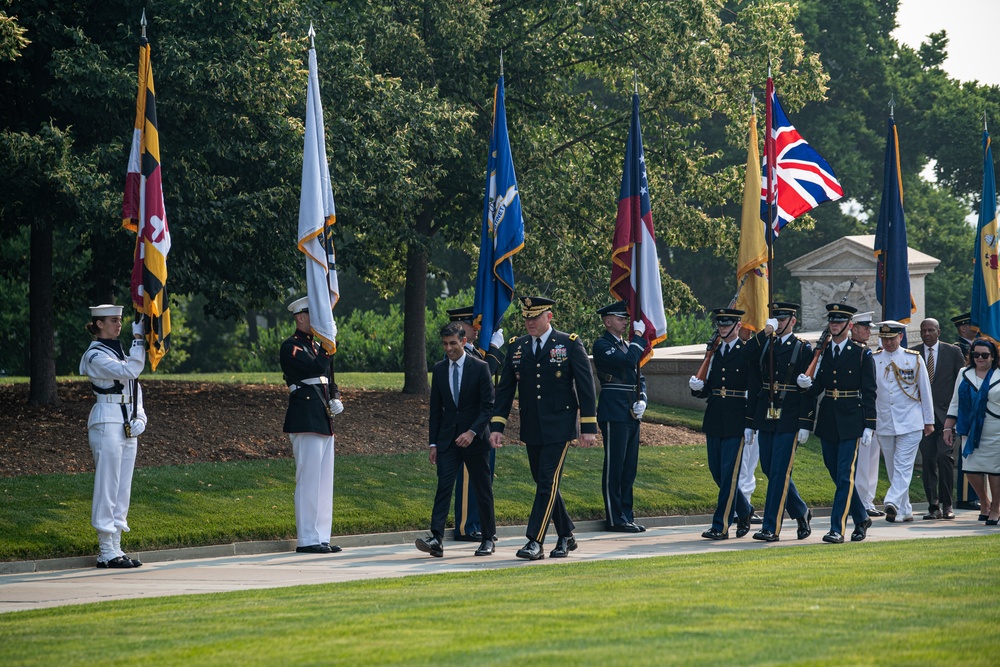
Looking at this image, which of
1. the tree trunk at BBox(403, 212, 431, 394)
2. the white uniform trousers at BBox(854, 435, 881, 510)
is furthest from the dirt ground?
the white uniform trousers at BBox(854, 435, 881, 510)

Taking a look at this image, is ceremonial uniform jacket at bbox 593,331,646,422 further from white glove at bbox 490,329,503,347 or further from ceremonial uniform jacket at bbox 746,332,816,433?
ceremonial uniform jacket at bbox 746,332,816,433

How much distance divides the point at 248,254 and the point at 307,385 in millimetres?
6534

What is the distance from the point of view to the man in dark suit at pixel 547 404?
→ 38.7ft

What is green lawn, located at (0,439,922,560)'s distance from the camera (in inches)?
496

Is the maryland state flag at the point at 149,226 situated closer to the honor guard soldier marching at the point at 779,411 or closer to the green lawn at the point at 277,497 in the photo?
the green lawn at the point at 277,497

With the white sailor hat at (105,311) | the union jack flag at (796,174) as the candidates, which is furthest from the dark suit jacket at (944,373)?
the white sailor hat at (105,311)

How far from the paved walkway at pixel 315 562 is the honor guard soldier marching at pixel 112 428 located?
35 cm

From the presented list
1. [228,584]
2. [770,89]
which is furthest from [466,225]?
[228,584]

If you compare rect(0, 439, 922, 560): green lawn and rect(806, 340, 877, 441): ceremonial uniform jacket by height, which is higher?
rect(806, 340, 877, 441): ceremonial uniform jacket

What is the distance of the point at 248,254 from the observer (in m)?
18.9

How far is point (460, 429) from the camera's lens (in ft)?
39.8

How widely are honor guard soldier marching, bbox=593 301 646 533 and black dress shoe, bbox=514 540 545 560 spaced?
2676mm

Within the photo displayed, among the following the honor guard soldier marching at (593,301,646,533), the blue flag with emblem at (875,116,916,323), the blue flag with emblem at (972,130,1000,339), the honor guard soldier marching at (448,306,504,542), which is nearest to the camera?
the honor guard soldier marching at (448,306,504,542)

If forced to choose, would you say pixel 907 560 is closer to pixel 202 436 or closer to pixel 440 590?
pixel 440 590
